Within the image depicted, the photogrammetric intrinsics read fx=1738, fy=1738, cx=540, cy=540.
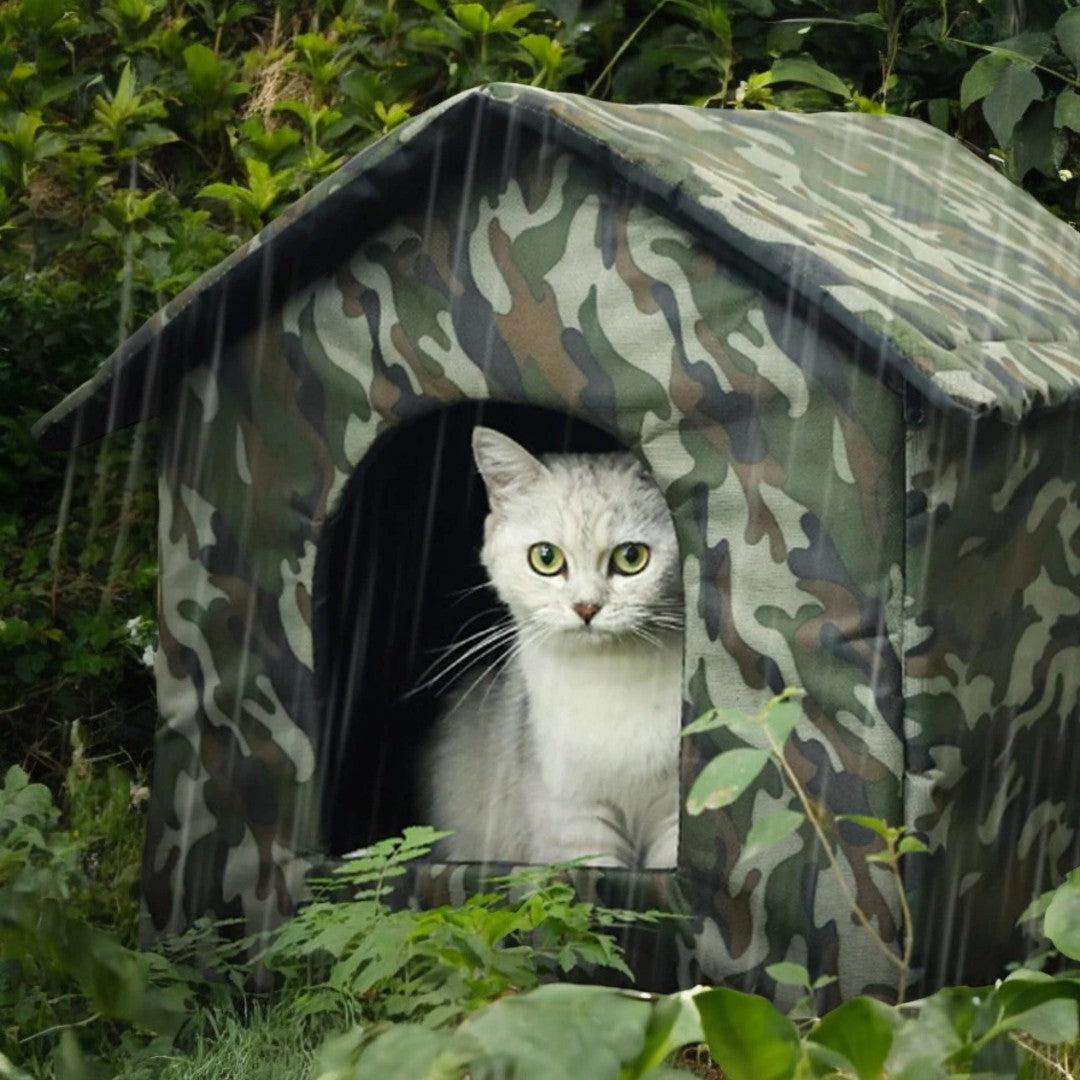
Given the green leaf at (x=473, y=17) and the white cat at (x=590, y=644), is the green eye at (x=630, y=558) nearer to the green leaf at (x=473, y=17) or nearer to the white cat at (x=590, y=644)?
the white cat at (x=590, y=644)

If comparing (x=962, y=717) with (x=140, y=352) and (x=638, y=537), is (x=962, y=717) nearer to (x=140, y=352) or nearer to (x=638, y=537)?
(x=638, y=537)

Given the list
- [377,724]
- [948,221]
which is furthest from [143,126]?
[948,221]

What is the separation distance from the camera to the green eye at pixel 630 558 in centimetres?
297

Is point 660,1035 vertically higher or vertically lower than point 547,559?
lower

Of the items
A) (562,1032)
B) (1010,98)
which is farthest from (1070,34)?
(562,1032)

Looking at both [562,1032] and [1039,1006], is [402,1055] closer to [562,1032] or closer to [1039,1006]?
[562,1032]

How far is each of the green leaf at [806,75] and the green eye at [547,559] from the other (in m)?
1.62

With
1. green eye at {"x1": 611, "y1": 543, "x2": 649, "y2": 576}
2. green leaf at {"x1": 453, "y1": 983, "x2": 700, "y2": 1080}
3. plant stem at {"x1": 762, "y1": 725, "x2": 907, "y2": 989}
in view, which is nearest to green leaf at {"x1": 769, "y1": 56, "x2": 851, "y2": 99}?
green eye at {"x1": 611, "y1": 543, "x2": 649, "y2": 576}

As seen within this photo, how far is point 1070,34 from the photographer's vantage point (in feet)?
13.4

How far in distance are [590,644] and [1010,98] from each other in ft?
6.29

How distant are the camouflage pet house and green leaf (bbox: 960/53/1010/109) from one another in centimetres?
113

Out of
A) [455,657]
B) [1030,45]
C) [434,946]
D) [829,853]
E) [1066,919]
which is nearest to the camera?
[1066,919]

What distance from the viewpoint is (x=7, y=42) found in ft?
12.9

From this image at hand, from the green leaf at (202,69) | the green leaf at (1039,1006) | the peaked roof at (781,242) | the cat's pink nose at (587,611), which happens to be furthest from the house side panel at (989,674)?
the green leaf at (202,69)
